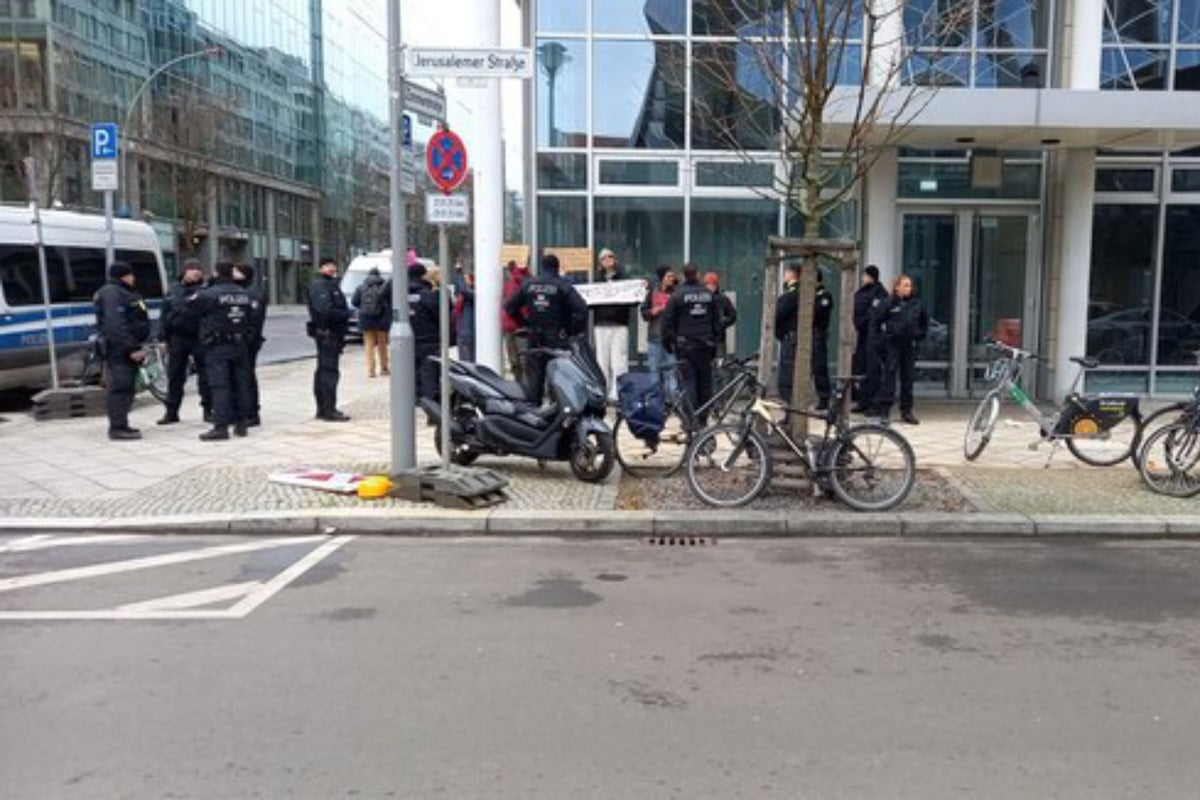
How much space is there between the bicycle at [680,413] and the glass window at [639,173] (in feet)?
17.0

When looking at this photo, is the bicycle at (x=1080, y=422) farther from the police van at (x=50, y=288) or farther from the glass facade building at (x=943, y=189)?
the police van at (x=50, y=288)

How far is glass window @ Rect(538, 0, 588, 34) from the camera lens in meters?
15.2

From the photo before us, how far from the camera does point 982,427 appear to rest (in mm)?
10391

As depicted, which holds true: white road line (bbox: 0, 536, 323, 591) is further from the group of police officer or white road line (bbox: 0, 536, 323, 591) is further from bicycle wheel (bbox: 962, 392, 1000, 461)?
bicycle wheel (bbox: 962, 392, 1000, 461)

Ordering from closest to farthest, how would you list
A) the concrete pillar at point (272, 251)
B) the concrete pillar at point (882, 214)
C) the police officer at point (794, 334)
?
1. the police officer at point (794, 334)
2. the concrete pillar at point (882, 214)
3. the concrete pillar at point (272, 251)

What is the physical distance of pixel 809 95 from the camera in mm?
8336

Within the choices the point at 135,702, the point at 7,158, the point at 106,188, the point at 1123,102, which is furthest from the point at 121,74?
the point at 135,702

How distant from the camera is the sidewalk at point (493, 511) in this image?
8.00 m

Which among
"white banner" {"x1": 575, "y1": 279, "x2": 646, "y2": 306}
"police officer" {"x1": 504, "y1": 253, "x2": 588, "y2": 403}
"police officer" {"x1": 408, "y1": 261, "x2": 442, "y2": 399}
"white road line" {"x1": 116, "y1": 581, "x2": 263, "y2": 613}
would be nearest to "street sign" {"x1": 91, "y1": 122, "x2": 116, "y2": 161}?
"police officer" {"x1": 408, "y1": 261, "x2": 442, "y2": 399}

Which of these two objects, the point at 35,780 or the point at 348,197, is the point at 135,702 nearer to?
the point at 35,780

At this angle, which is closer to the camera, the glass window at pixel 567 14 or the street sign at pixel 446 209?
the street sign at pixel 446 209

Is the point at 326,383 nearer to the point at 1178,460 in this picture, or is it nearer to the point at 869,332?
the point at 869,332

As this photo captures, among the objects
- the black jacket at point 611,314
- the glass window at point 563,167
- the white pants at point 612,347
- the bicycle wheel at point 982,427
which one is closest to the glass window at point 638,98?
the glass window at point 563,167

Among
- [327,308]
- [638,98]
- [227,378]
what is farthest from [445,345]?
[638,98]
